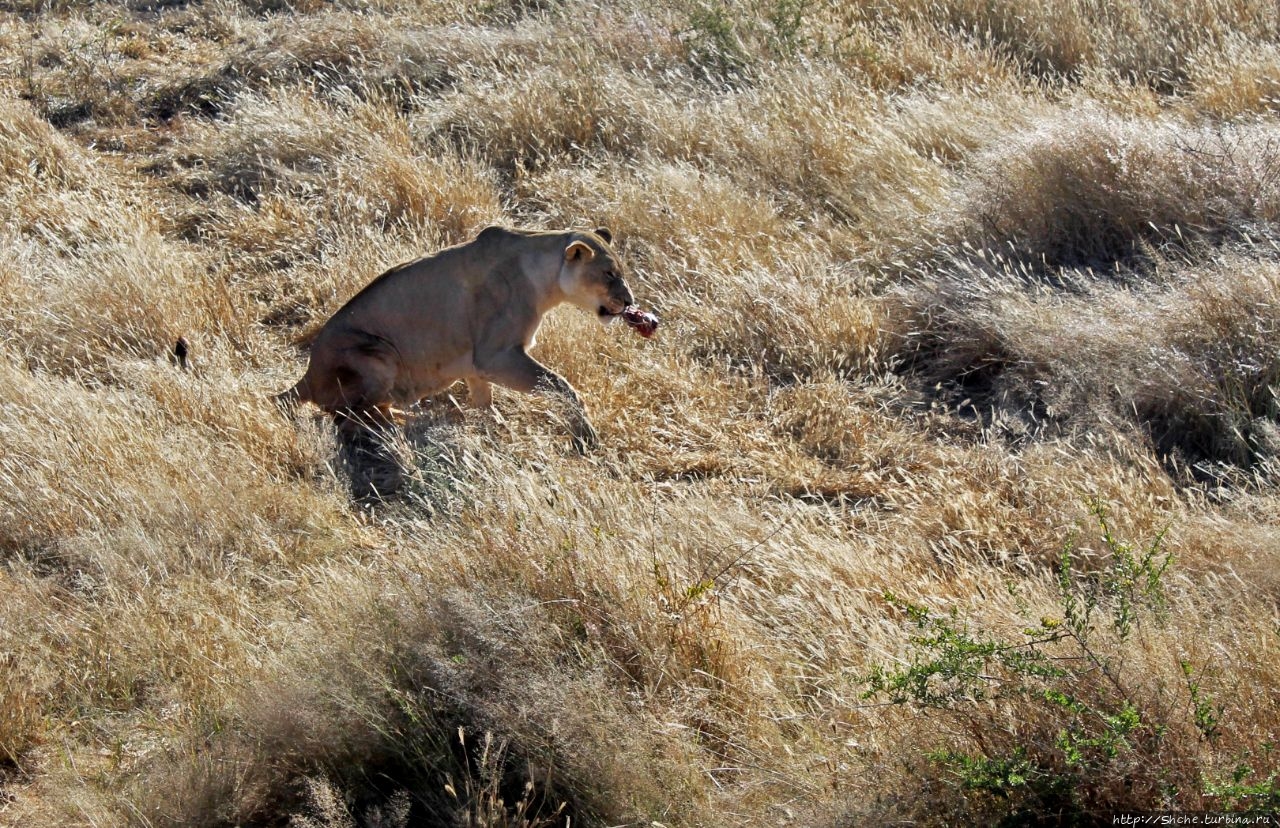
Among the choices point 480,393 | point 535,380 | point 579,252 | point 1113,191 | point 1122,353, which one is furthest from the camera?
point 1113,191

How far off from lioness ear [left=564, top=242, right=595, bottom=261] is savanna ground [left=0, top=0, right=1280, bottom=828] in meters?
0.56

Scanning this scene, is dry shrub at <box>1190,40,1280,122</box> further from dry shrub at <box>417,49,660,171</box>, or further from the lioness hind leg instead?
the lioness hind leg

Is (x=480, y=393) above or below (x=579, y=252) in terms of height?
below

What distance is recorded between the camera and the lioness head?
7.35m

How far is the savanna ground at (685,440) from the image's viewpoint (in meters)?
3.96

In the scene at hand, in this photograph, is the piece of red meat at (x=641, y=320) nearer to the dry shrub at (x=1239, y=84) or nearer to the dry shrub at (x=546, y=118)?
the dry shrub at (x=546, y=118)

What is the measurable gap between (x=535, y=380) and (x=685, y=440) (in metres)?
0.89

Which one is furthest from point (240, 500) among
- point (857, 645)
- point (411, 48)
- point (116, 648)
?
point (411, 48)

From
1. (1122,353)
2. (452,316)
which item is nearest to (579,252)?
(452,316)

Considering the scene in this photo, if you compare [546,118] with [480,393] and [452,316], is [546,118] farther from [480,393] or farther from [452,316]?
[480,393]

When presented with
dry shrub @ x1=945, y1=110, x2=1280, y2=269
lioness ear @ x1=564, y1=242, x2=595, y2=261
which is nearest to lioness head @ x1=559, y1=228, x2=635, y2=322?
lioness ear @ x1=564, y1=242, x2=595, y2=261

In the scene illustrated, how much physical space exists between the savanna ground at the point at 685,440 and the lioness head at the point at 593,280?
30 centimetres

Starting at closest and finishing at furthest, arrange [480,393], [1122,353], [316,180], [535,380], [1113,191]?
[1122,353], [535,380], [480,393], [1113,191], [316,180]

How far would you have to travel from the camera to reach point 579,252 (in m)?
7.35
